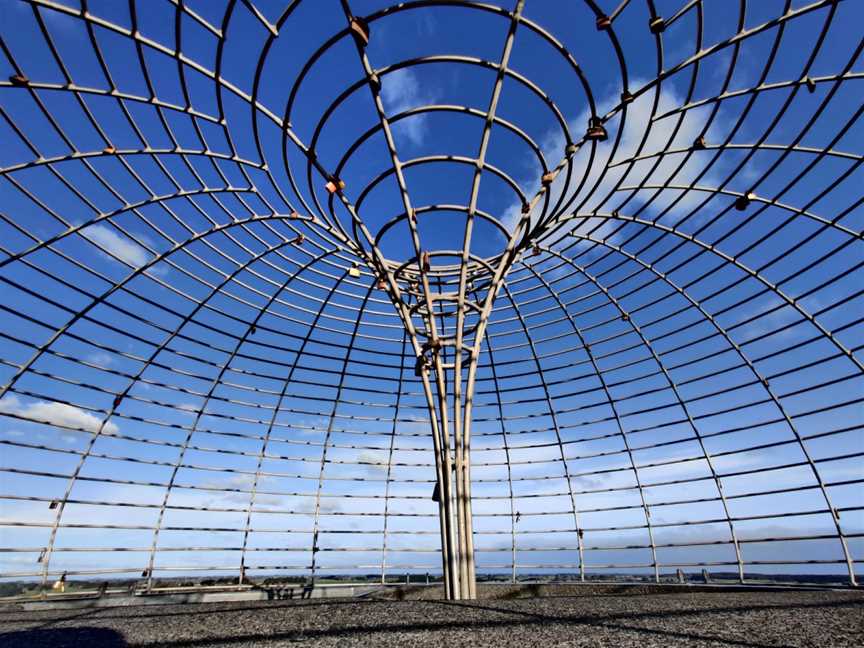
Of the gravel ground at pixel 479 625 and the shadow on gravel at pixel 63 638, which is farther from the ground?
the gravel ground at pixel 479 625

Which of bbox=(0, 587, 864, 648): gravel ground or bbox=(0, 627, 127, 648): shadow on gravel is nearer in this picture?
bbox=(0, 587, 864, 648): gravel ground

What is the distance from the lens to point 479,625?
10.3 m

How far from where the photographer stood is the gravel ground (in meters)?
8.91

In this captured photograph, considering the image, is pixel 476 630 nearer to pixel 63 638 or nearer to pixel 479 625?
pixel 479 625

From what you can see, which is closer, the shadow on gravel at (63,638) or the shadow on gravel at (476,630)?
the shadow on gravel at (476,630)

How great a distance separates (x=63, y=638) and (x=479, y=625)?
Result: 30.7 feet

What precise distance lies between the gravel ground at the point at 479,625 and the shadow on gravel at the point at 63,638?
2 cm

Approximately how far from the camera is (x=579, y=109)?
15789mm

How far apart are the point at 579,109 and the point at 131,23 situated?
12900 millimetres

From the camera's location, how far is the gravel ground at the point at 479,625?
29.2 feet

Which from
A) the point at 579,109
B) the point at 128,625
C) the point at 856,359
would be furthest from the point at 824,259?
the point at 128,625

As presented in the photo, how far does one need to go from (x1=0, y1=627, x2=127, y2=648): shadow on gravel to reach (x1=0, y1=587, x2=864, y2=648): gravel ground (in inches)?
0.9

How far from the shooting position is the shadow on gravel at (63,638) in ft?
33.4

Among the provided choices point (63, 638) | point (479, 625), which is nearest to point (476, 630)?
point (479, 625)
